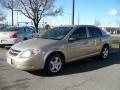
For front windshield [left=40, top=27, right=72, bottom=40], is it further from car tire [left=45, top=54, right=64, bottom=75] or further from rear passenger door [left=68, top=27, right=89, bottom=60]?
car tire [left=45, top=54, right=64, bottom=75]

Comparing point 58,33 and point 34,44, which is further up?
point 58,33

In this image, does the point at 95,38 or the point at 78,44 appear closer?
the point at 78,44

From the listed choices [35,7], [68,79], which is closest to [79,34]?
[68,79]

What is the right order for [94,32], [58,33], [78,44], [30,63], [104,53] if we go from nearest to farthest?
[30,63], [78,44], [58,33], [94,32], [104,53]

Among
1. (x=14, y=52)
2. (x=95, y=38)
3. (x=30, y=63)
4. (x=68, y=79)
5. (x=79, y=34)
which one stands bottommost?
(x=68, y=79)

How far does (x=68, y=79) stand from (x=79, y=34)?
7.30ft

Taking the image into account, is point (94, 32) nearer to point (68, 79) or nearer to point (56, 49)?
point (56, 49)

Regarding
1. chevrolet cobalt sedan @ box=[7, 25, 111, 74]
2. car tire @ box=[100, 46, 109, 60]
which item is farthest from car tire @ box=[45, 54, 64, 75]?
car tire @ box=[100, 46, 109, 60]

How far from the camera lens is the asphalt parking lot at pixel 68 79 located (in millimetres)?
6000

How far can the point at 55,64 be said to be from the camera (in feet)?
24.2

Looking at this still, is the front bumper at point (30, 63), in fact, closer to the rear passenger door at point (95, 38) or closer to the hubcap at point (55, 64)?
the hubcap at point (55, 64)

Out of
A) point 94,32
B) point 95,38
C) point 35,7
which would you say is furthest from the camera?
point 35,7

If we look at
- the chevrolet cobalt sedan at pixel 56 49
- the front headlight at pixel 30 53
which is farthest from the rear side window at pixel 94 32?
the front headlight at pixel 30 53

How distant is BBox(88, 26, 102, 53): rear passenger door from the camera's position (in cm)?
905
